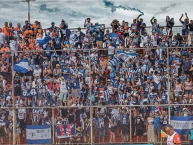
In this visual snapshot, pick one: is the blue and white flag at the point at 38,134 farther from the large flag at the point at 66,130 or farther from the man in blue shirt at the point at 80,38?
the man in blue shirt at the point at 80,38

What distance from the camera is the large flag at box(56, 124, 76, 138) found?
15.0m

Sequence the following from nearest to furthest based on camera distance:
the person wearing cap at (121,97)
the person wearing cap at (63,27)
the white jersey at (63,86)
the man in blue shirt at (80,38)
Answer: the white jersey at (63,86) < the person wearing cap at (121,97) < the man in blue shirt at (80,38) < the person wearing cap at (63,27)

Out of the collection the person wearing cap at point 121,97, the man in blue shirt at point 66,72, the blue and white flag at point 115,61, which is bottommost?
the person wearing cap at point 121,97

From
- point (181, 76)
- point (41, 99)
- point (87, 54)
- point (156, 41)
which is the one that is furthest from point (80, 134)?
point (156, 41)

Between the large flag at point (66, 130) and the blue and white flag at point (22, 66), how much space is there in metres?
2.34

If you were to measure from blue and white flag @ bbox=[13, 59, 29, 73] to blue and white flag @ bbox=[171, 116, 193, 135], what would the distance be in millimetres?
5433

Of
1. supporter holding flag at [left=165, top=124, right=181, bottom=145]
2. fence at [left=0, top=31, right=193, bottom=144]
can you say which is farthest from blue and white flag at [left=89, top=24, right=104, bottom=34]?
supporter holding flag at [left=165, top=124, right=181, bottom=145]

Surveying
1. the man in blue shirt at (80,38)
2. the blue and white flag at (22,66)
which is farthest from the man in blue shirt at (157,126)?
the man in blue shirt at (80,38)

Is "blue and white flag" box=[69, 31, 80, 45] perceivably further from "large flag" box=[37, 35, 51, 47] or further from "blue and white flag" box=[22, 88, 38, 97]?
"blue and white flag" box=[22, 88, 38, 97]

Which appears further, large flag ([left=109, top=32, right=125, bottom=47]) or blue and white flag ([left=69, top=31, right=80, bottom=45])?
blue and white flag ([left=69, top=31, right=80, bottom=45])

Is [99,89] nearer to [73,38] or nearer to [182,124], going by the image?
[182,124]

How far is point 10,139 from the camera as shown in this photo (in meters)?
15.2

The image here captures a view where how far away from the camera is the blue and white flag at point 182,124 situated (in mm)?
14891

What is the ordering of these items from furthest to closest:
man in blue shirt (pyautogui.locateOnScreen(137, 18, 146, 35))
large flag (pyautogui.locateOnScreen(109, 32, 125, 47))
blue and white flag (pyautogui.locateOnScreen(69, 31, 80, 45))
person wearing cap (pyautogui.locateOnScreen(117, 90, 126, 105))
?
man in blue shirt (pyautogui.locateOnScreen(137, 18, 146, 35)) → blue and white flag (pyautogui.locateOnScreen(69, 31, 80, 45)) → large flag (pyautogui.locateOnScreen(109, 32, 125, 47)) → person wearing cap (pyautogui.locateOnScreen(117, 90, 126, 105))
